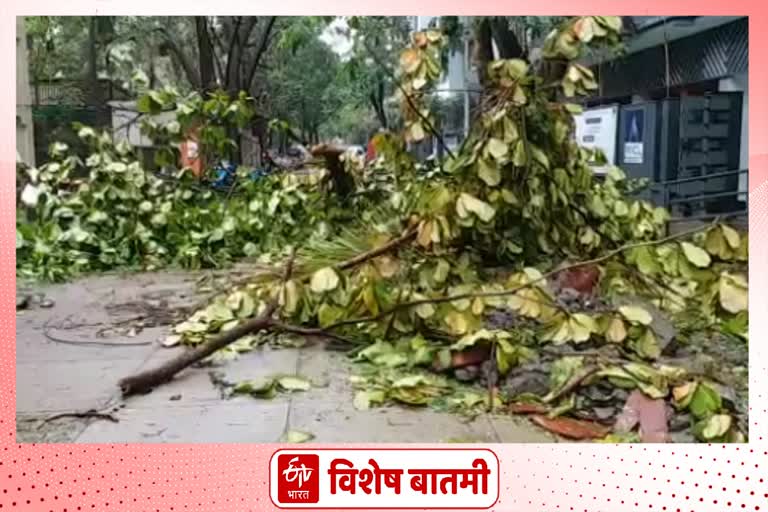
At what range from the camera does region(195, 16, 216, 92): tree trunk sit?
2.40m

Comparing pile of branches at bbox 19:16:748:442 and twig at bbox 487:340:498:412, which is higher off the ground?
pile of branches at bbox 19:16:748:442

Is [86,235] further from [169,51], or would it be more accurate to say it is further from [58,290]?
[169,51]

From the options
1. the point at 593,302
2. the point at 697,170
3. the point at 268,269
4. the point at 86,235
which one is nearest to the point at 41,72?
the point at 86,235

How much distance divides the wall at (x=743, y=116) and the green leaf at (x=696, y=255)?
0.60 feet

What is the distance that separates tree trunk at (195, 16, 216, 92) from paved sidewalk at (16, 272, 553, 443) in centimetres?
67

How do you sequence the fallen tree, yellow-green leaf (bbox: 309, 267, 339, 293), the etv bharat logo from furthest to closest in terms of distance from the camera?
yellow-green leaf (bbox: 309, 267, 339, 293), the fallen tree, the etv bharat logo

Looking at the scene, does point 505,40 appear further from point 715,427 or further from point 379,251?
point 715,427

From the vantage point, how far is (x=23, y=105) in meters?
2.38

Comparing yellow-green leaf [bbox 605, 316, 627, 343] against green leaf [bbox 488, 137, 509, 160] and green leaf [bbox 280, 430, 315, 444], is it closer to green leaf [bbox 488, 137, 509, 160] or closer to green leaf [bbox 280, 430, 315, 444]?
green leaf [bbox 488, 137, 509, 160]

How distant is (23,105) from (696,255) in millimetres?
1947

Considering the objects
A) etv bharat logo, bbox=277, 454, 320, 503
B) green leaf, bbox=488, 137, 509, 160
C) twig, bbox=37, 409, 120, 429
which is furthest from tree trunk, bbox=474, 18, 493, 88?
twig, bbox=37, 409, 120, 429

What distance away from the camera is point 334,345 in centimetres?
262

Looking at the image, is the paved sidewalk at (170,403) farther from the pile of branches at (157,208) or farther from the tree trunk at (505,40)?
the tree trunk at (505,40)

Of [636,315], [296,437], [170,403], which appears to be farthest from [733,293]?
[170,403]
